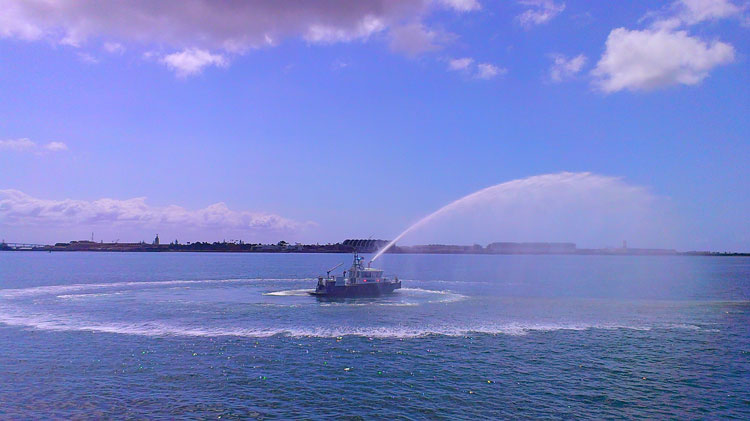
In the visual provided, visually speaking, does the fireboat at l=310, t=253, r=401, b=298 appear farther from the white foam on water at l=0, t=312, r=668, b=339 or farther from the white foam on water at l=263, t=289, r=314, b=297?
the white foam on water at l=0, t=312, r=668, b=339

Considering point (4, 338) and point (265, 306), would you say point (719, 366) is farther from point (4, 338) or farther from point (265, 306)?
point (4, 338)

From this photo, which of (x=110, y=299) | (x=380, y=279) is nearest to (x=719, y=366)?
(x=380, y=279)

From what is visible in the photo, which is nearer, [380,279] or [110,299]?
[110,299]

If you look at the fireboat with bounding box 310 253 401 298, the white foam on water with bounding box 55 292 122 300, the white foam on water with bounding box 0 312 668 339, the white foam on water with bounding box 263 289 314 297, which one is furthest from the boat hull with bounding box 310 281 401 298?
the white foam on water with bounding box 55 292 122 300

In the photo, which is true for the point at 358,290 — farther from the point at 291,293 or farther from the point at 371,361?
the point at 371,361

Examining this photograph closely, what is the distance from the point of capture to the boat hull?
283 feet

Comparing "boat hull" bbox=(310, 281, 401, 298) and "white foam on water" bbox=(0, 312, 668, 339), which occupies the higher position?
"boat hull" bbox=(310, 281, 401, 298)

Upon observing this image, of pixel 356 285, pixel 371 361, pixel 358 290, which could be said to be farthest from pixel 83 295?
pixel 371 361

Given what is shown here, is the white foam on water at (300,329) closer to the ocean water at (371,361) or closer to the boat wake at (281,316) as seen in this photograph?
the boat wake at (281,316)

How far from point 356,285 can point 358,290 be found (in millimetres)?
938

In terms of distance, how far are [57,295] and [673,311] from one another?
94021 mm

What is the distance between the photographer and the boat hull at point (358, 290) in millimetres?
86188

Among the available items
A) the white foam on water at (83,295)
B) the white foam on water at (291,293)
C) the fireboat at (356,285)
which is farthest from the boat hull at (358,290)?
the white foam on water at (83,295)

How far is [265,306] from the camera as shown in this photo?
73.1 metres
